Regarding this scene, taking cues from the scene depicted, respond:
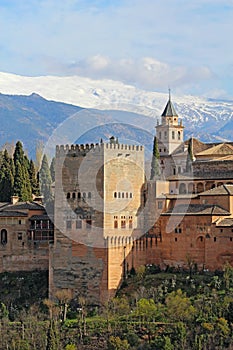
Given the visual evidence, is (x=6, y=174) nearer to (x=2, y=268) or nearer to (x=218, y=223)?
(x=2, y=268)

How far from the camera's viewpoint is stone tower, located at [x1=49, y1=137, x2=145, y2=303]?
168 ft

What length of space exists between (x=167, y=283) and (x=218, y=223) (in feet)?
13.5

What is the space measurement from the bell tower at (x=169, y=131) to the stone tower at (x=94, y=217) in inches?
663

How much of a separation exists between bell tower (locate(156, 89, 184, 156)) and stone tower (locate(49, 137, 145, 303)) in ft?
55.3

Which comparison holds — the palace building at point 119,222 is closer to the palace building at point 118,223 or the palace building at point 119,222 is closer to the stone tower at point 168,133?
the palace building at point 118,223

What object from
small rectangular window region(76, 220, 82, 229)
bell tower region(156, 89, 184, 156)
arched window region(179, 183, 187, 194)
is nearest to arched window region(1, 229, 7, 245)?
small rectangular window region(76, 220, 82, 229)

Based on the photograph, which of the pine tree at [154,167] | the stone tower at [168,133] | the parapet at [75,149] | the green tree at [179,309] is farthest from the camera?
the stone tower at [168,133]

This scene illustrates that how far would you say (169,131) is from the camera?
7088 centimetres

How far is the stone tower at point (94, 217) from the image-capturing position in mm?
51188

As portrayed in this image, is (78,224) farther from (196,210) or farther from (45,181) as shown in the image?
(45,181)

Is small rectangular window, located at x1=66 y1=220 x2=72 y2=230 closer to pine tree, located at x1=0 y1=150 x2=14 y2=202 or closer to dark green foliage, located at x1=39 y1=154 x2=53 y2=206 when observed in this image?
dark green foliage, located at x1=39 y1=154 x2=53 y2=206

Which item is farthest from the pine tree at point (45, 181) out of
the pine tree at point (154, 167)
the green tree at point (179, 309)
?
the green tree at point (179, 309)

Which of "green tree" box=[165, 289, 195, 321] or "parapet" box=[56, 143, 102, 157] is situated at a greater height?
"parapet" box=[56, 143, 102, 157]

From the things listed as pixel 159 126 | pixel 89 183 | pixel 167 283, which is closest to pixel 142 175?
pixel 89 183
